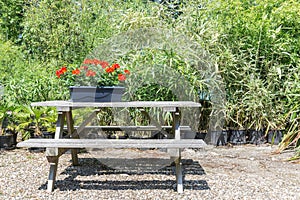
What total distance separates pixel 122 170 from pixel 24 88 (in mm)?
1995

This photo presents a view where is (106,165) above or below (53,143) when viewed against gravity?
below

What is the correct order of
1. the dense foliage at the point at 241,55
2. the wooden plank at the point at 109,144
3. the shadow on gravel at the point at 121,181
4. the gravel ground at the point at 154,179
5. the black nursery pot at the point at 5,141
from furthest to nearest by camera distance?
the dense foliage at the point at 241,55, the black nursery pot at the point at 5,141, the shadow on gravel at the point at 121,181, the gravel ground at the point at 154,179, the wooden plank at the point at 109,144

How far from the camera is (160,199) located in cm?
233

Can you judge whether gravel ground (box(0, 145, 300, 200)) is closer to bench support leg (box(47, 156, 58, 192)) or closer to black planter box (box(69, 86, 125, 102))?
bench support leg (box(47, 156, 58, 192))

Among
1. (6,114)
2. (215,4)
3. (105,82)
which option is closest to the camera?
(105,82)

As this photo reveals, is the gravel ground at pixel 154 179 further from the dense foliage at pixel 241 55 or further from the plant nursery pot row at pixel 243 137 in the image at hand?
the dense foliage at pixel 241 55

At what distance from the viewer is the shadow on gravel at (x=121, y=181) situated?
2596mm

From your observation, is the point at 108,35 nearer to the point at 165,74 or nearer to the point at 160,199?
the point at 165,74

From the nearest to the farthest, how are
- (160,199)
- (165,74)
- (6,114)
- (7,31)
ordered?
(160,199), (6,114), (165,74), (7,31)

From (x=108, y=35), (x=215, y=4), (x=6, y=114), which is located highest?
(x=215, y=4)

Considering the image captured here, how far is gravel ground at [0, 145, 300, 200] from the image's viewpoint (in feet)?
7.97

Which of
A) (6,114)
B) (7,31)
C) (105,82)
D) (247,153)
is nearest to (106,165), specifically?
(105,82)

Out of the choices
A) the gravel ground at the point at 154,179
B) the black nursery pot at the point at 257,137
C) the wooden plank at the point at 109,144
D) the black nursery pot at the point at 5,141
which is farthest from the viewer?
the black nursery pot at the point at 257,137

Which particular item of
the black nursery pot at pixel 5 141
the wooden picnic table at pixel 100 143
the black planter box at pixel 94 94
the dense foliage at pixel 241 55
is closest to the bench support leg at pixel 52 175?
the wooden picnic table at pixel 100 143
